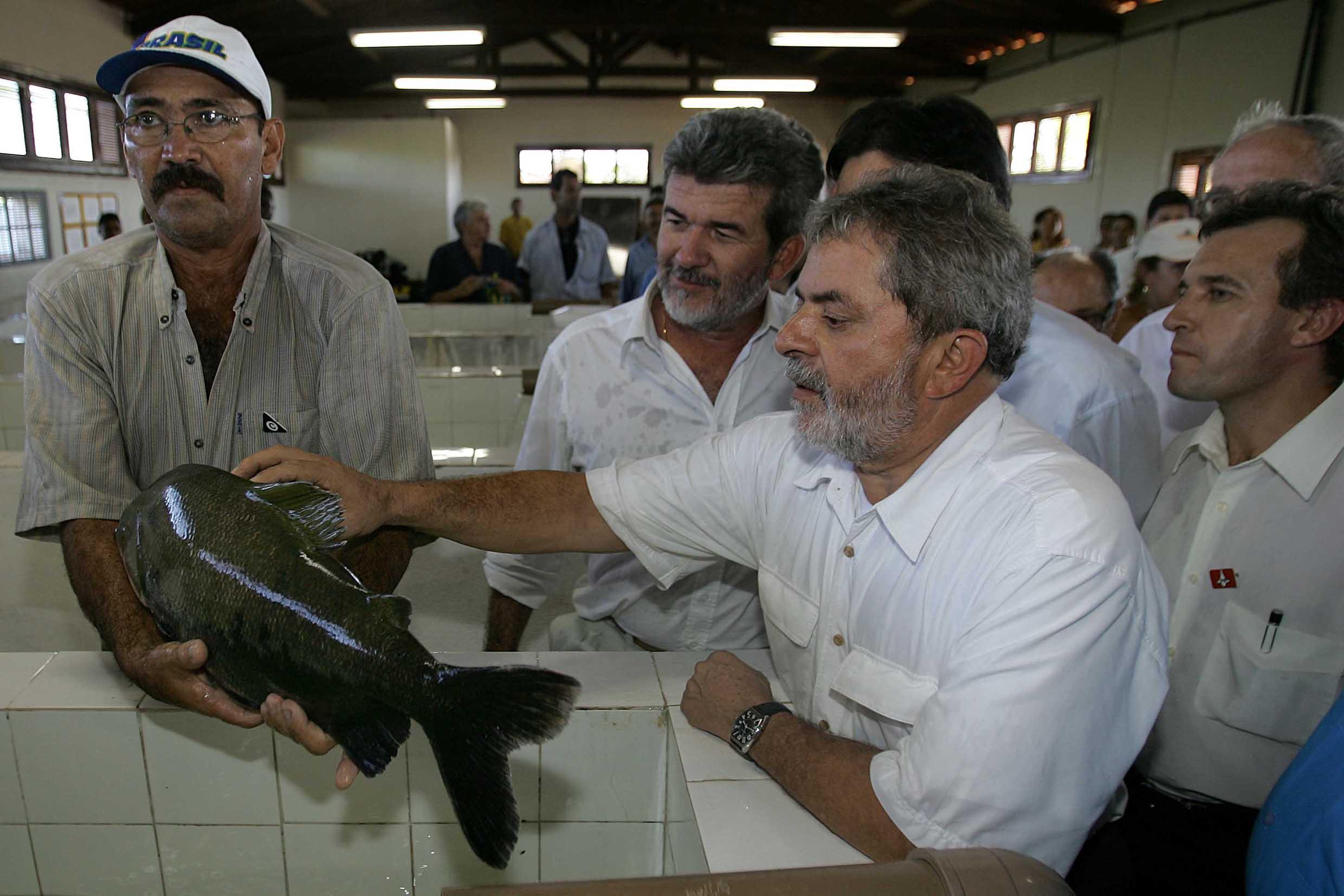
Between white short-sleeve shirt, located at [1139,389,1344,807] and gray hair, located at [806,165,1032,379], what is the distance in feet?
2.39

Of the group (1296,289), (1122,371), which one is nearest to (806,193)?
(1122,371)

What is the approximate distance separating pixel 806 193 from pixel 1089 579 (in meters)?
1.35

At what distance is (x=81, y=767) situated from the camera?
4.91 ft

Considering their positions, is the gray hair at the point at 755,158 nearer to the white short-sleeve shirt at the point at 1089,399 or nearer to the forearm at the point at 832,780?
the white short-sleeve shirt at the point at 1089,399

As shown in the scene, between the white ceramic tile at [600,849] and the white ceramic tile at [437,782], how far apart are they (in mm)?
74

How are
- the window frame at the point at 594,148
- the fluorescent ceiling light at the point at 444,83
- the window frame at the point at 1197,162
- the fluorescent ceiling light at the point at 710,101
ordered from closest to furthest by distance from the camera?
1. the window frame at the point at 1197,162
2. the fluorescent ceiling light at the point at 444,83
3. the fluorescent ceiling light at the point at 710,101
4. the window frame at the point at 594,148

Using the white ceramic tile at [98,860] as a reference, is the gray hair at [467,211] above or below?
above

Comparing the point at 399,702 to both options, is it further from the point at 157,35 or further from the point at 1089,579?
the point at 157,35

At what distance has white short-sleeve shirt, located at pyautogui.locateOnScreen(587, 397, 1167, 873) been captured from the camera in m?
1.11

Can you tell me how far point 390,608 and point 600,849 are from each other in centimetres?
70

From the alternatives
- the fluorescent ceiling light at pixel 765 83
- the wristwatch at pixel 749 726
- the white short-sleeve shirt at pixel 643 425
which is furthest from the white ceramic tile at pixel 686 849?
the fluorescent ceiling light at pixel 765 83

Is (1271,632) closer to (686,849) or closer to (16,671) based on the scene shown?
(686,849)

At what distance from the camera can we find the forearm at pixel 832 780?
47.4 inches

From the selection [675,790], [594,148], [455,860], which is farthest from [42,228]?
[594,148]
